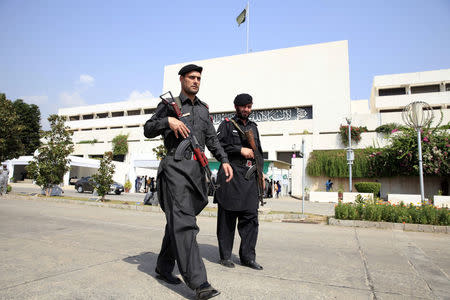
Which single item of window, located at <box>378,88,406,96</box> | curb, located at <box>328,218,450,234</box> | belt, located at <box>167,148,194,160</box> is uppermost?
window, located at <box>378,88,406,96</box>

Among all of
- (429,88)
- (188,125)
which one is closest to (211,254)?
(188,125)

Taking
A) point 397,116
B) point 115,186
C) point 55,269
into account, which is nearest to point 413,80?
point 397,116

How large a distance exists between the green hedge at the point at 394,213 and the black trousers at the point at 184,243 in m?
6.64

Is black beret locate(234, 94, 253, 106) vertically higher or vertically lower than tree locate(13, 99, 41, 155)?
lower

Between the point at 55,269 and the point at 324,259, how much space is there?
297cm

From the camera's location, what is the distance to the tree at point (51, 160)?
13688mm

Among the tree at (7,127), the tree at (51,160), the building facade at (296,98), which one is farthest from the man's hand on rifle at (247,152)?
the building facade at (296,98)

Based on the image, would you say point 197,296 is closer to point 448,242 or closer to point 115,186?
point 448,242

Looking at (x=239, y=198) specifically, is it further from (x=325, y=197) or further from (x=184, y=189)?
(x=325, y=197)

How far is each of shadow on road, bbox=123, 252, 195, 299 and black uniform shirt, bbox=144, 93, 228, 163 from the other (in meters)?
1.15

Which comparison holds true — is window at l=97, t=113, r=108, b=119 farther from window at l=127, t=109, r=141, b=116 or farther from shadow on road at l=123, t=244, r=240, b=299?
shadow on road at l=123, t=244, r=240, b=299

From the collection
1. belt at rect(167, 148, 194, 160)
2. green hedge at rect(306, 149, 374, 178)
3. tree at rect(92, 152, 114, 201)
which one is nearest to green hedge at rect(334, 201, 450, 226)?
belt at rect(167, 148, 194, 160)

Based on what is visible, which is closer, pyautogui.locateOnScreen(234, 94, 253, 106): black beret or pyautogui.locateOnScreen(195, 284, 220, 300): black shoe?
pyautogui.locateOnScreen(195, 284, 220, 300): black shoe

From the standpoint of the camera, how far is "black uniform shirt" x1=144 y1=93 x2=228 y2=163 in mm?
2533
